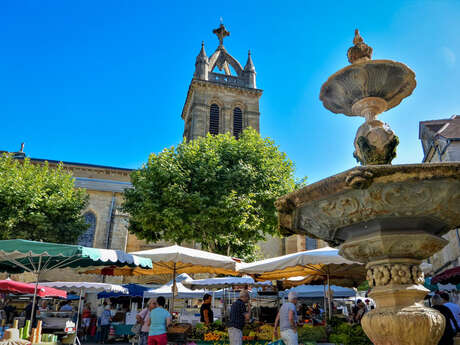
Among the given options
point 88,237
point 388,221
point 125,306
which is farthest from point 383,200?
point 88,237

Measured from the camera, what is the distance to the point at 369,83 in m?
5.53

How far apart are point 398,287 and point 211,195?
1434 centimetres

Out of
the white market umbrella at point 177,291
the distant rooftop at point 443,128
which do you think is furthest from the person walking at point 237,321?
the distant rooftop at point 443,128

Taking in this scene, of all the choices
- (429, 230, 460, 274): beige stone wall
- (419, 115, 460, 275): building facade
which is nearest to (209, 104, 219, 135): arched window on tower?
(419, 115, 460, 275): building facade

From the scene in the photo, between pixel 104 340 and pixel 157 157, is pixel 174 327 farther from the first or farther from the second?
pixel 157 157

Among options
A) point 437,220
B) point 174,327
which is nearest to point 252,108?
point 174,327

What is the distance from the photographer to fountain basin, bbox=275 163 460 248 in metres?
3.52

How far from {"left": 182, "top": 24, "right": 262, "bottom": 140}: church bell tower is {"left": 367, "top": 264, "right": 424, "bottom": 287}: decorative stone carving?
2949 centimetres

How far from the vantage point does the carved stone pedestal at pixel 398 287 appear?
3.55m

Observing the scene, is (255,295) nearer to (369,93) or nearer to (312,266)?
(312,266)

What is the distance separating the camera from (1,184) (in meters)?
20.4

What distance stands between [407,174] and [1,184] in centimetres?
2215

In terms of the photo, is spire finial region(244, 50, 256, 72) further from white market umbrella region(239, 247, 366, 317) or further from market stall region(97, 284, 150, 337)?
white market umbrella region(239, 247, 366, 317)

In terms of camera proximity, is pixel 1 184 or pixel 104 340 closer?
pixel 104 340
